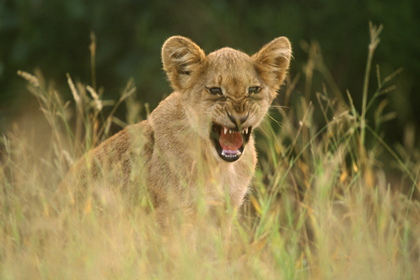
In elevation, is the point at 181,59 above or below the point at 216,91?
above

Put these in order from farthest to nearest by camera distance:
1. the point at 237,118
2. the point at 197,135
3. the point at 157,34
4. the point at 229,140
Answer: the point at 157,34 < the point at 197,135 < the point at 229,140 < the point at 237,118

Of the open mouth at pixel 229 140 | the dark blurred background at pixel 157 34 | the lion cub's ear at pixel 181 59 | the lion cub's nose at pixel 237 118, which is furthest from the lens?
the dark blurred background at pixel 157 34

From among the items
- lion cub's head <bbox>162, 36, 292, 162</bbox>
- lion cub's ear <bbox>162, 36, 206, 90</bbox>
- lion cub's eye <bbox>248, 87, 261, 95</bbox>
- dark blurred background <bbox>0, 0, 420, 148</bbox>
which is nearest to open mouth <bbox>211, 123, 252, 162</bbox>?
lion cub's head <bbox>162, 36, 292, 162</bbox>

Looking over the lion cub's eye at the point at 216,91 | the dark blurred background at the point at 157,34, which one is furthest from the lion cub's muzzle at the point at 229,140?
the dark blurred background at the point at 157,34

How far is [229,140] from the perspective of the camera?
582cm

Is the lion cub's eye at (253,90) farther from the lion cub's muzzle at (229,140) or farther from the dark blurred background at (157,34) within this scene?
the dark blurred background at (157,34)

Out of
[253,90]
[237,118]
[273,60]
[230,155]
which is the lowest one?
[230,155]

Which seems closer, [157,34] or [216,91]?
[216,91]

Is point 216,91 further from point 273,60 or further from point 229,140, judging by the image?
point 273,60

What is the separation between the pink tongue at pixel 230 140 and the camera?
5770mm

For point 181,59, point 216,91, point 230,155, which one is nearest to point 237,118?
point 230,155

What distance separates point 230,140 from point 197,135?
0.25m

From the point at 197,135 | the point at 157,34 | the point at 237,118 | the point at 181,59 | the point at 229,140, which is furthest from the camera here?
the point at 157,34

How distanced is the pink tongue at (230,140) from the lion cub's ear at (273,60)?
52 cm
